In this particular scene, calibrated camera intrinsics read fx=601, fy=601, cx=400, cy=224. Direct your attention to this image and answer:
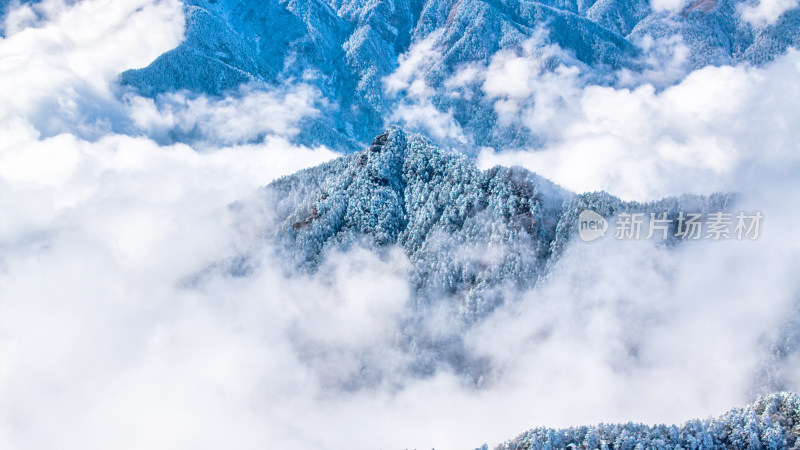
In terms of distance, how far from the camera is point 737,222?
187125mm

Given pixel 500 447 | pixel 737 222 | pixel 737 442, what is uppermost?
pixel 737 222

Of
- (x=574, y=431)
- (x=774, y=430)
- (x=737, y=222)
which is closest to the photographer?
(x=774, y=430)

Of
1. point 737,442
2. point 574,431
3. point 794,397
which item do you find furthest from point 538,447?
point 794,397

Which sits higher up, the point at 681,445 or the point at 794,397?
the point at 794,397

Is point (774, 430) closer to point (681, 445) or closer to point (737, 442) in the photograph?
point (737, 442)

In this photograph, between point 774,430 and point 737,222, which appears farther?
point 737,222

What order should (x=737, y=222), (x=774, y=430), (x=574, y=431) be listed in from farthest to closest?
(x=737, y=222) < (x=574, y=431) < (x=774, y=430)

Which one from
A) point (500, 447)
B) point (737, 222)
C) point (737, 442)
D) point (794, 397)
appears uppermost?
point (737, 222)

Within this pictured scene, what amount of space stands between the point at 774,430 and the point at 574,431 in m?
48.8

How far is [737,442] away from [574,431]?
4087cm

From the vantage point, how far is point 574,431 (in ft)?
531

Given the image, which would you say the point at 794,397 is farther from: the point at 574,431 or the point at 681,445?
the point at 574,431

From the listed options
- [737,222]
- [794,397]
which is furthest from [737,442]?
[737,222]

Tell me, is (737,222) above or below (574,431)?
above
